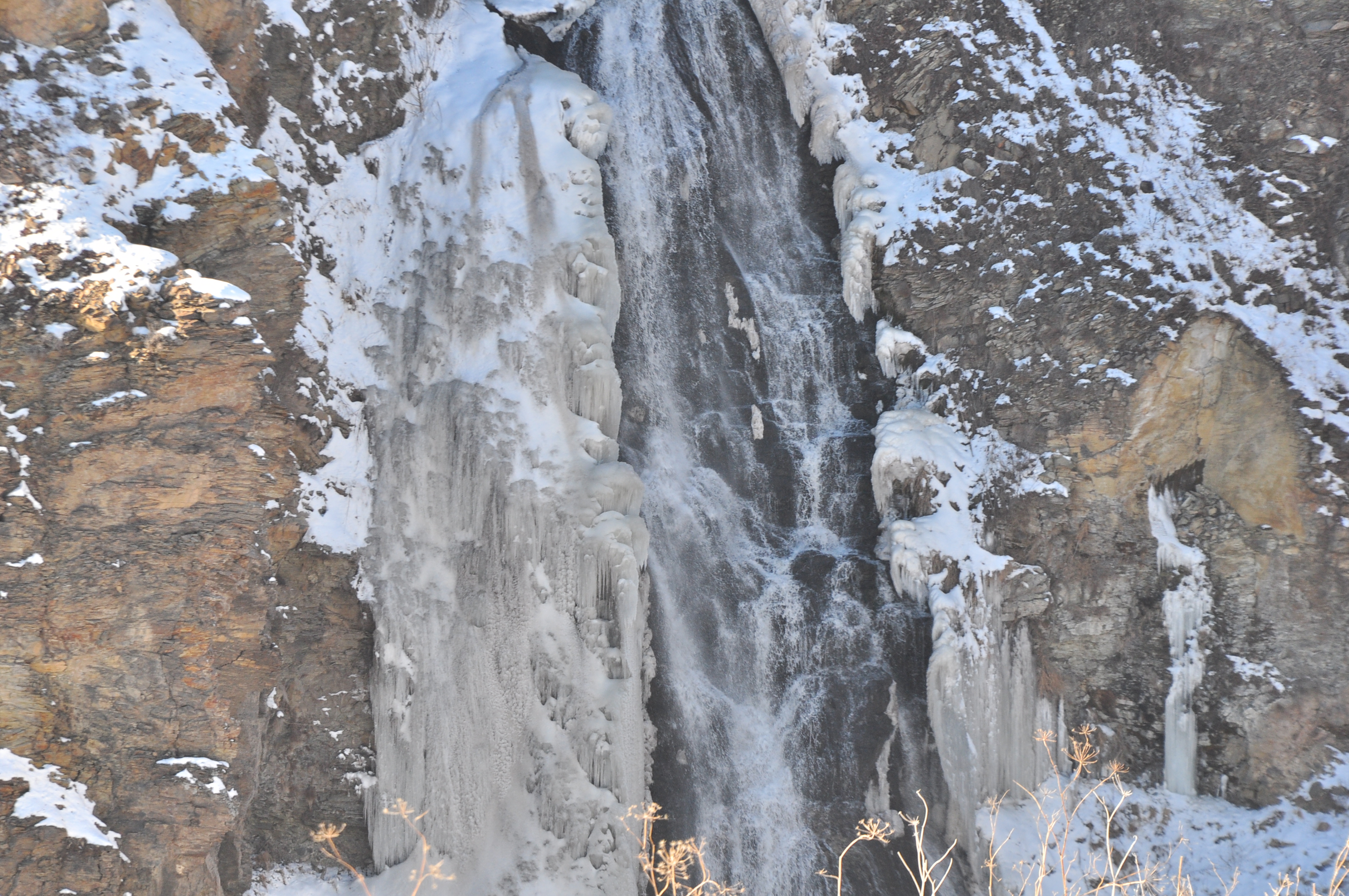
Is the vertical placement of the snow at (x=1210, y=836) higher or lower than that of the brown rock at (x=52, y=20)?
lower

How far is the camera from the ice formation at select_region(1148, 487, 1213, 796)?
8211mm

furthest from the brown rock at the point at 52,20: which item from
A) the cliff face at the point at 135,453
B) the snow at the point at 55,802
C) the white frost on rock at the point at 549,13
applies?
the white frost on rock at the point at 549,13

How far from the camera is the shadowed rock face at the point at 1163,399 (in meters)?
7.97

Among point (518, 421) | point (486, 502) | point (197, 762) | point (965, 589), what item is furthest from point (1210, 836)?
point (197, 762)

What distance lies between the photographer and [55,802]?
19.4 feet

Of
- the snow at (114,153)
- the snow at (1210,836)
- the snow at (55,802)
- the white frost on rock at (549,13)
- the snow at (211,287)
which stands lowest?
the snow at (1210,836)

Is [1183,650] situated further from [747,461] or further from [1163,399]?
[747,461]

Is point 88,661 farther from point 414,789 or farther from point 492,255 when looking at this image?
point 492,255

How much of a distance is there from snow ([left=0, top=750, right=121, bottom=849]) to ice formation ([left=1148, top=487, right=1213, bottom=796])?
27.7 feet

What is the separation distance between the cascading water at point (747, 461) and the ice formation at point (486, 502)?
81 centimetres

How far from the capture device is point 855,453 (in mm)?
9117

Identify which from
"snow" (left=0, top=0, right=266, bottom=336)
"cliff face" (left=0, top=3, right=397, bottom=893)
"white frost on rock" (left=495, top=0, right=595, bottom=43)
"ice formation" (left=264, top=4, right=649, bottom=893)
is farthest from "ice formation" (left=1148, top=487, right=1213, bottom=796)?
"white frost on rock" (left=495, top=0, right=595, bottom=43)

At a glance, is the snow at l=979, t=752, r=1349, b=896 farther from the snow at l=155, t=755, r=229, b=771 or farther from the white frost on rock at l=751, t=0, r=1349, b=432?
the snow at l=155, t=755, r=229, b=771

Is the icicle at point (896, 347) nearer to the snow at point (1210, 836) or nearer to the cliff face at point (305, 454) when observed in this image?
the cliff face at point (305, 454)
